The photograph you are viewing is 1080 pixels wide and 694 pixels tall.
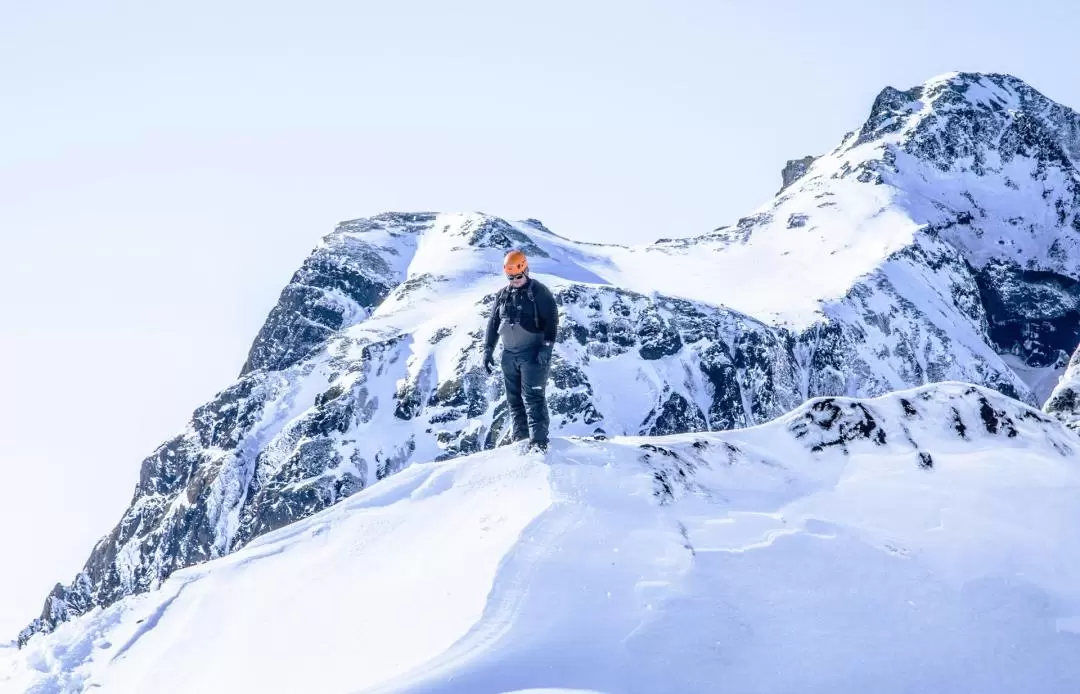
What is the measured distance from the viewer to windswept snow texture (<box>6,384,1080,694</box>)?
36.1 feet

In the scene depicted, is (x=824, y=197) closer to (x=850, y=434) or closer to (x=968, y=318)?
(x=968, y=318)

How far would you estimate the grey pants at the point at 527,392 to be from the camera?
1573cm

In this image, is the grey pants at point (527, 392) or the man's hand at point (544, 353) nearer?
the grey pants at point (527, 392)

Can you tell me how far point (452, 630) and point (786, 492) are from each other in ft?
18.5

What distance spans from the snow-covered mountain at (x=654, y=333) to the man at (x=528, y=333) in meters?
112

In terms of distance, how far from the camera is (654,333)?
147 m

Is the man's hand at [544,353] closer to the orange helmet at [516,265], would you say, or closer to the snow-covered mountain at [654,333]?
the orange helmet at [516,265]

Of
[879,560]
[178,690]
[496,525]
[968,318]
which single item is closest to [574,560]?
[496,525]

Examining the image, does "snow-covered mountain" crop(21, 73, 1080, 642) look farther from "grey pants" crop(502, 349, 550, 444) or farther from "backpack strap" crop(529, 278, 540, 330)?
"backpack strap" crop(529, 278, 540, 330)

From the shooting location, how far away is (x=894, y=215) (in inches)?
6855

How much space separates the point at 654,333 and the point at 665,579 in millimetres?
135534

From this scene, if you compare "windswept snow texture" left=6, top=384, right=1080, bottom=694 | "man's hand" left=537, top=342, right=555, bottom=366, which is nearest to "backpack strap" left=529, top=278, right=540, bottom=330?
"man's hand" left=537, top=342, right=555, bottom=366

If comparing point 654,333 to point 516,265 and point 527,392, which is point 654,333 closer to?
point 527,392

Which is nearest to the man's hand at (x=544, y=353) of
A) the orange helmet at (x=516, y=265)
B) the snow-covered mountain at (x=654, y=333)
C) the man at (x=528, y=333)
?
the man at (x=528, y=333)
